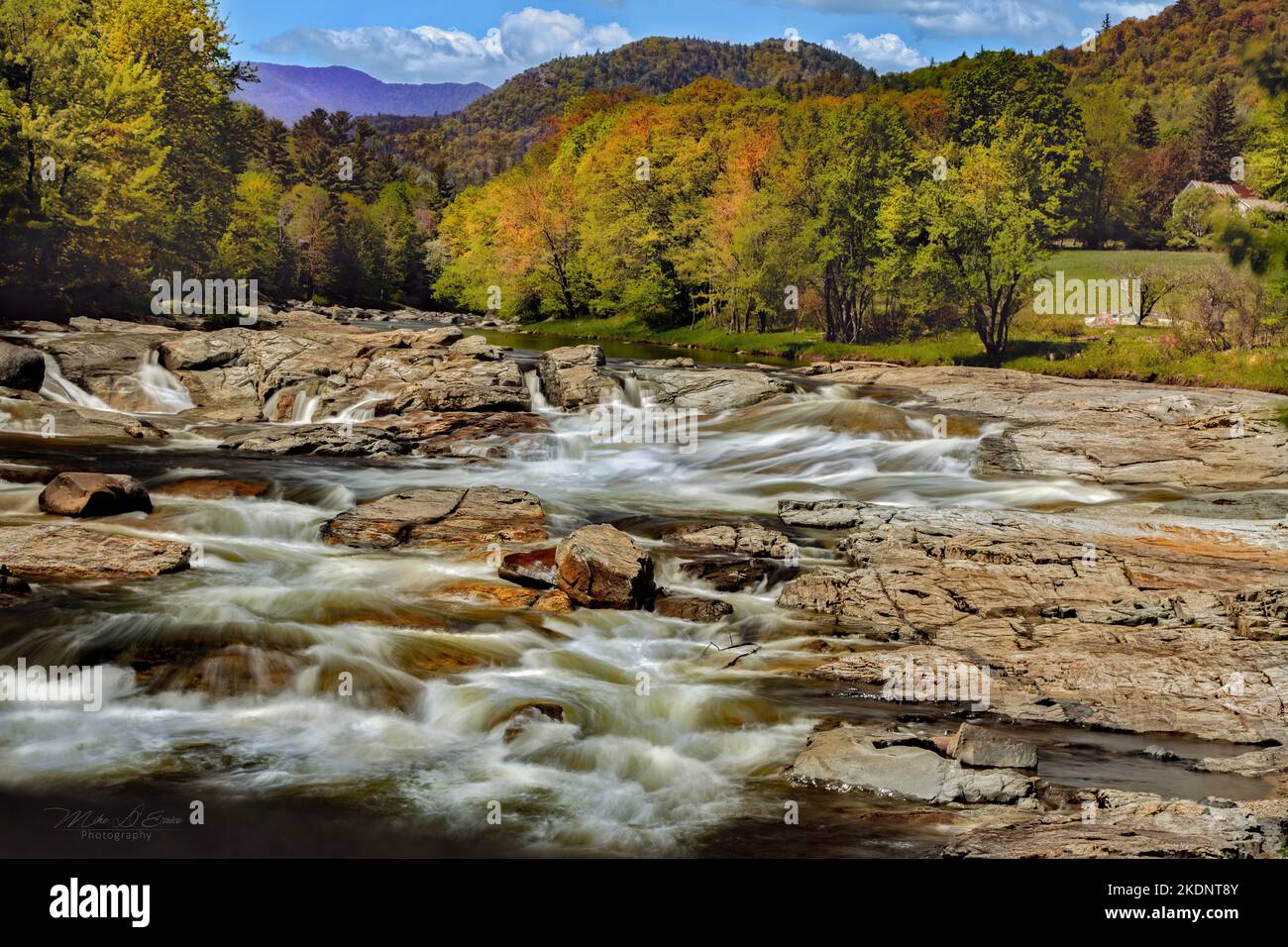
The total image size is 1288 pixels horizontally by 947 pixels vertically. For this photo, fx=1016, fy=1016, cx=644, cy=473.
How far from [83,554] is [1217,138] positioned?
11288 centimetres

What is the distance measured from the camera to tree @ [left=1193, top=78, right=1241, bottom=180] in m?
99.7

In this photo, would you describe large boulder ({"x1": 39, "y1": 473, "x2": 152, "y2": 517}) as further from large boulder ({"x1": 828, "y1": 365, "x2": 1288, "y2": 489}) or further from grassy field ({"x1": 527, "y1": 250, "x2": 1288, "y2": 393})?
grassy field ({"x1": 527, "y1": 250, "x2": 1288, "y2": 393})

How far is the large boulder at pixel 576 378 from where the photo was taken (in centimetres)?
3859

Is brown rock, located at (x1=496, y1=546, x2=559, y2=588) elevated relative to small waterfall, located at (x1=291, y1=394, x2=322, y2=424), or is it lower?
lower

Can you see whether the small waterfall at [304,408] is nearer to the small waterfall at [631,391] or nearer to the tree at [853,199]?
the small waterfall at [631,391]

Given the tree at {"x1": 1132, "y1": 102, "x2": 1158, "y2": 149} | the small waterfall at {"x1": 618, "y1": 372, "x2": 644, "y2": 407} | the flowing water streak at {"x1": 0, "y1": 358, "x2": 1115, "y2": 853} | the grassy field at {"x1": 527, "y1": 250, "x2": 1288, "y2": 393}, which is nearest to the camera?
the flowing water streak at {"x1": 0, "y1": 358, "x2": 1115, "y2": 853}

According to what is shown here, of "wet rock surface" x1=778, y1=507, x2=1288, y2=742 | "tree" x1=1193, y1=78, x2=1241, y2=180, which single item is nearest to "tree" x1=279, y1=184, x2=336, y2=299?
"tree" x1=1193, y1=78, x2=1241, y2=180

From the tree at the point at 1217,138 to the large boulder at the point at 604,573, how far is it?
4000 inches

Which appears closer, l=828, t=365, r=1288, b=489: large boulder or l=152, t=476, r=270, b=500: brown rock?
l=152, t=476, r=270, b=500: brown rock

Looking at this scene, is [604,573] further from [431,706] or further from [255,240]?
[255,240]

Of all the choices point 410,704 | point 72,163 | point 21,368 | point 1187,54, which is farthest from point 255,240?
point 1187,54

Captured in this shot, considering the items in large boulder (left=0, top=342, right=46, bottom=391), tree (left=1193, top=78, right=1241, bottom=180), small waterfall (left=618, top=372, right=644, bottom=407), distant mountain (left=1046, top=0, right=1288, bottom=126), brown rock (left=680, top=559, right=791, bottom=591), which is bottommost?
brown rock (left=680, top=559, right=791, bottom=591)

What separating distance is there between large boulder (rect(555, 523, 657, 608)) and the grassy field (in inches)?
1245

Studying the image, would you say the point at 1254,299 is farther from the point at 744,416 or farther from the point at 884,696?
the point at 884,696
